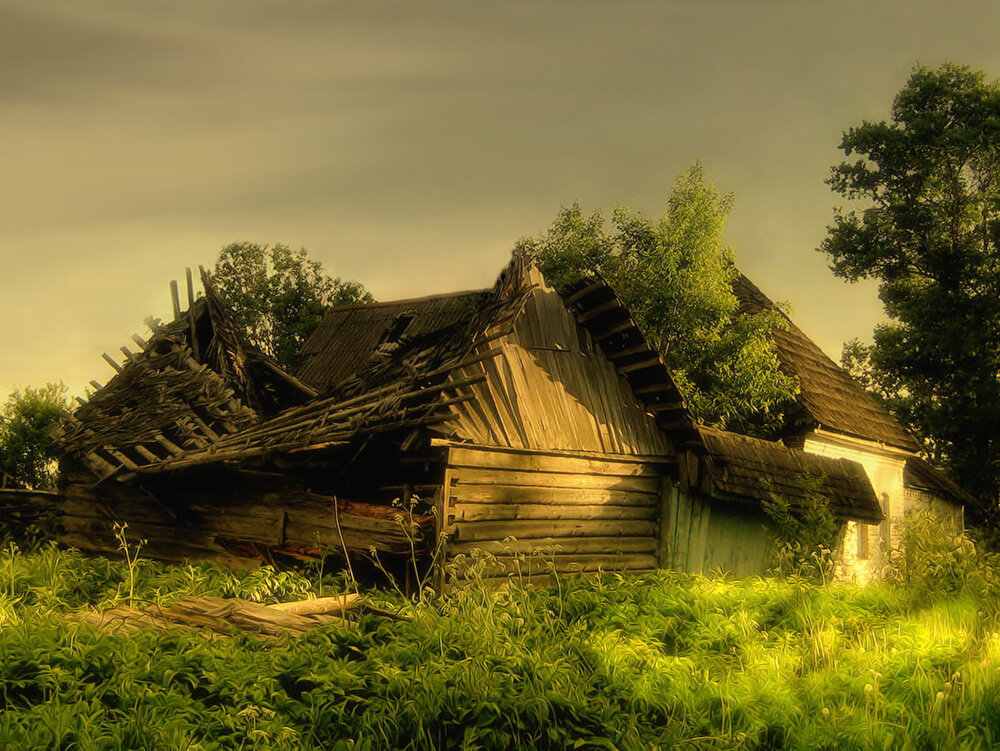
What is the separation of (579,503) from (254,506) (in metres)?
4.81

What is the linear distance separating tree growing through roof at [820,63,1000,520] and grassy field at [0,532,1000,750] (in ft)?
49.0

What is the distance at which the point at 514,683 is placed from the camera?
573 cm

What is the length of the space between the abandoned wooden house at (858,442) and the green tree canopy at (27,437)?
72.3ft

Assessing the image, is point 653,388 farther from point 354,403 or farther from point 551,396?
point 354,403

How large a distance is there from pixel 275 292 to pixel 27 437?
40.9 ft

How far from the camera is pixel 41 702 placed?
532 centimetres

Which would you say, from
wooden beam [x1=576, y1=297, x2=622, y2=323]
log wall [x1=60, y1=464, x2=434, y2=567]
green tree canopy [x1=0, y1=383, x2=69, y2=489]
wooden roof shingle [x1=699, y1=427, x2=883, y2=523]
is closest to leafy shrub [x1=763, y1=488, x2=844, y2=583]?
wooden roof shingle [x1=699, y1=427, x2=883, y2=523]

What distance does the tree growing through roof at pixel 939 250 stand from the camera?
69.3 feet

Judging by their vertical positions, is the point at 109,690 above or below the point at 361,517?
below

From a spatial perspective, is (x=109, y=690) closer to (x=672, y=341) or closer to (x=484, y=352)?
(x=484, y=352)

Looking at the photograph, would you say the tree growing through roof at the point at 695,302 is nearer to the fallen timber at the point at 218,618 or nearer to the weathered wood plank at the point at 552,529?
the weathered wood plank at the point at 552,529

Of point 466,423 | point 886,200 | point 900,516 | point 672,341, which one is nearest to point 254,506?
point 466,423

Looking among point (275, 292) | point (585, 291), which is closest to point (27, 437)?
point (275, 292)

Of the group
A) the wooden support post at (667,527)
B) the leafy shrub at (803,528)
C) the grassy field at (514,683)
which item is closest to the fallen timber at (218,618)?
the grassy field at (514,683)
